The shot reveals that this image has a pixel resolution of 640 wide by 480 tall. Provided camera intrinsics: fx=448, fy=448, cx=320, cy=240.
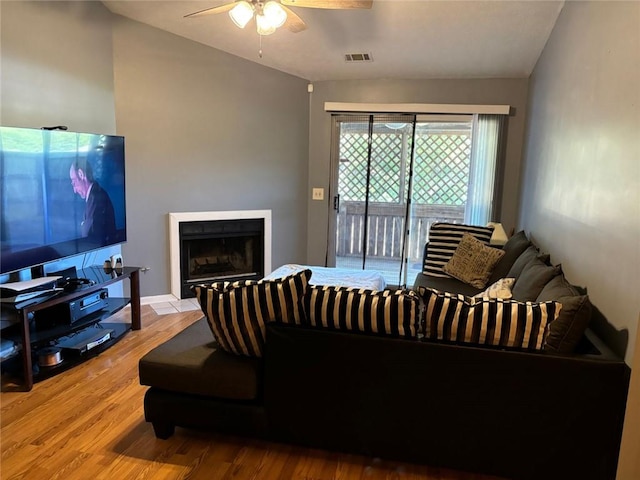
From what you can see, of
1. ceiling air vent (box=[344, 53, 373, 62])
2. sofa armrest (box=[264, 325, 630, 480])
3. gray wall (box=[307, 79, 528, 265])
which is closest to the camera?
sofa armrest (box=[264, 325, 630, 480])

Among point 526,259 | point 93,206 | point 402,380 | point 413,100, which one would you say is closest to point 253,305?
→ point 402,380

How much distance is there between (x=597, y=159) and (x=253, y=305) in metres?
1.74

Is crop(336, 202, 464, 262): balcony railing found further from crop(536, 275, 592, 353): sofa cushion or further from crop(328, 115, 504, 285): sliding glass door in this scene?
crop(536, 275, 592, 353): sofa cushion

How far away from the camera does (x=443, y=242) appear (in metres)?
3.87

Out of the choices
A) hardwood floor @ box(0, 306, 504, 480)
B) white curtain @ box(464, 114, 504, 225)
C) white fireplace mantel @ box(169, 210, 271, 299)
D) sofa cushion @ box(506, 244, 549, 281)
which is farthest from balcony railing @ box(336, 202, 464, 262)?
hardwood floor @ box(0, 306, 504, 480)

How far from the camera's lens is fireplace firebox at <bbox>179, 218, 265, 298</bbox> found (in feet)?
14.3

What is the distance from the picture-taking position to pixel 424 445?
5.91 feet

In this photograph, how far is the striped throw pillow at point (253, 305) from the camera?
1.85 meters

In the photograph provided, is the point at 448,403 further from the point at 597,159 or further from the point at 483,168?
the point at 483,168

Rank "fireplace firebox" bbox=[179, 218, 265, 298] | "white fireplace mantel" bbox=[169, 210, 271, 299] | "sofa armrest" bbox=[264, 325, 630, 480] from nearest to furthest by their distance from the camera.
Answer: "sofa armrest" bbox=[264, 325, 630, 480], "white fireplace mantel" bbox=[169, 210, 271, 299], "fireplace firebox" bbox=[179, 218, 265, 298]

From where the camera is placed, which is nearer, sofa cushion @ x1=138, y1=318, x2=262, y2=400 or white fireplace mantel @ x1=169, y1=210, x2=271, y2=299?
sofa cushion @ x1=138, y1=318, x2=262, y2=400

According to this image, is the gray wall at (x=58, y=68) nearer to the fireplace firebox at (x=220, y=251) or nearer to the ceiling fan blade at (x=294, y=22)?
the fireplace firebox at (x=220, y=251)

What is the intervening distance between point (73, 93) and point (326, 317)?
279cm

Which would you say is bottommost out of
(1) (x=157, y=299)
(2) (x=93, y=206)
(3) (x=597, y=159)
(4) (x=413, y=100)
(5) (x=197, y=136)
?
(1) (x=157, y=299)
